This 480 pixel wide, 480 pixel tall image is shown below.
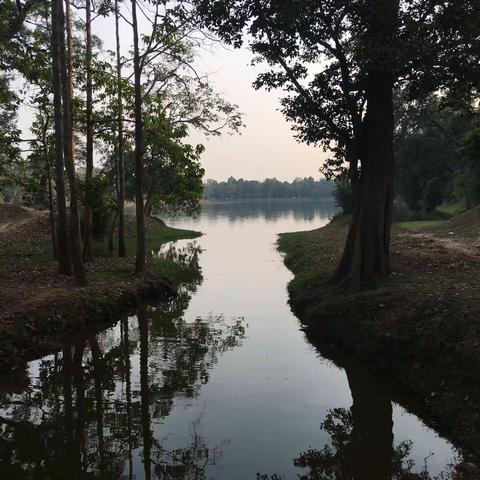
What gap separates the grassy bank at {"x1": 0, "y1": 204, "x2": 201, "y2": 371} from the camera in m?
13.3

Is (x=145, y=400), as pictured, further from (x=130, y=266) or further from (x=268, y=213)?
(x=268, y=213)

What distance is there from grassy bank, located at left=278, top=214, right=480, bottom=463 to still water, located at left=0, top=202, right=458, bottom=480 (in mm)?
505

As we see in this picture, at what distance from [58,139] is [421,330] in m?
14.9

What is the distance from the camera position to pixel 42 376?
38.9 ft

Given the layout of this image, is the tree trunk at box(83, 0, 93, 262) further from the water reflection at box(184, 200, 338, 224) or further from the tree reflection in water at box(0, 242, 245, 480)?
the water reflection at box(184, 200, 338, 224)

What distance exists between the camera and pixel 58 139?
62.1 feet

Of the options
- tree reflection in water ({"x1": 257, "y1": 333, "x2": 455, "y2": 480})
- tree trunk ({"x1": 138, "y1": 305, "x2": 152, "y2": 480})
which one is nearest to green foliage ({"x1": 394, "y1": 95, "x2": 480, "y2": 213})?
tree trunk ({"x1": 138, "y1": 305, "x2": 152, "y2": 480})

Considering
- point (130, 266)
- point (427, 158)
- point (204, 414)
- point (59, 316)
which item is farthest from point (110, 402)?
point (427, 158)

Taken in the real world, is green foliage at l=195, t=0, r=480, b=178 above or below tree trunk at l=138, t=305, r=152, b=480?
above

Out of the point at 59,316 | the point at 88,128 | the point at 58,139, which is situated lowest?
the point at 59,316

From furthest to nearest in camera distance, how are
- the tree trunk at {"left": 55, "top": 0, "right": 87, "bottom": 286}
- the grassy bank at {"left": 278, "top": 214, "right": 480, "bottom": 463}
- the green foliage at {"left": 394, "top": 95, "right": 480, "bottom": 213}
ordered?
the green foliage at {"left": 394, "top": 95, "right": 480, "bottom": 213} < the tree trunk at {"left": 55, "top": 0, "right": 87, "bottom": 286} < the grassy bank at {"left": 278, "top": 214, "right": 480, "bottom": 463}

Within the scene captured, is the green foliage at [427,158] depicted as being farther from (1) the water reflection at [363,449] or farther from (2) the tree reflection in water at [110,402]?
(1) the water reflection at [363,449]

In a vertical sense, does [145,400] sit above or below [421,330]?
below

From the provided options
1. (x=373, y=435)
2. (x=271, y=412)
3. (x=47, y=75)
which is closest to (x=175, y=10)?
(x=47, y=75)
